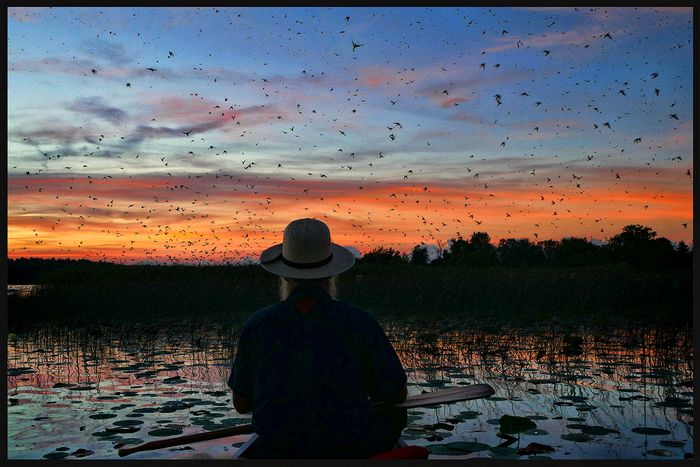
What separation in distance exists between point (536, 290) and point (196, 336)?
994cm

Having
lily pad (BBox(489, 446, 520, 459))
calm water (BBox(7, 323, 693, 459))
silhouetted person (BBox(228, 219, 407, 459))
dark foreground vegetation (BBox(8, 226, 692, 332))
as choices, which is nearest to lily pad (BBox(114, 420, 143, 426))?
calm water (BBox(7, 323, 693, 459))

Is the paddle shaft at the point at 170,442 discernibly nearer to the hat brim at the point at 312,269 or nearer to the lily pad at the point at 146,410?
the hat brim at the point at 312,269

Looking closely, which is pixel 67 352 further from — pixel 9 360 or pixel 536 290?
pixel 536 290

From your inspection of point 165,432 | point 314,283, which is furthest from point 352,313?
point 165,432

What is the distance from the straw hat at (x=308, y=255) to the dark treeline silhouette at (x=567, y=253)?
28497 millimetres

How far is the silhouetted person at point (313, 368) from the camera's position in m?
3.49

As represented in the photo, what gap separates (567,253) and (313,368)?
4720cm

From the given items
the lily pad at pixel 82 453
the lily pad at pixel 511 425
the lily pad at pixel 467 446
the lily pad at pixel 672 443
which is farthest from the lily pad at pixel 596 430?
the lily pad at pixel 82 453

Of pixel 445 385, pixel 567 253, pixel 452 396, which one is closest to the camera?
pixel 452 396

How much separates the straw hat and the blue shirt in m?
0.11

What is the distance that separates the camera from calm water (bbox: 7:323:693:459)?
6.24 metres

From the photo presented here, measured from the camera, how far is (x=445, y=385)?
8.64 meters

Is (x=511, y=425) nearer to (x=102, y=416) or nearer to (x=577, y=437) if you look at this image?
(x=577, y=437)

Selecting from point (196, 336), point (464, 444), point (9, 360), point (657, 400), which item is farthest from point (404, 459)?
point (196, 336)
